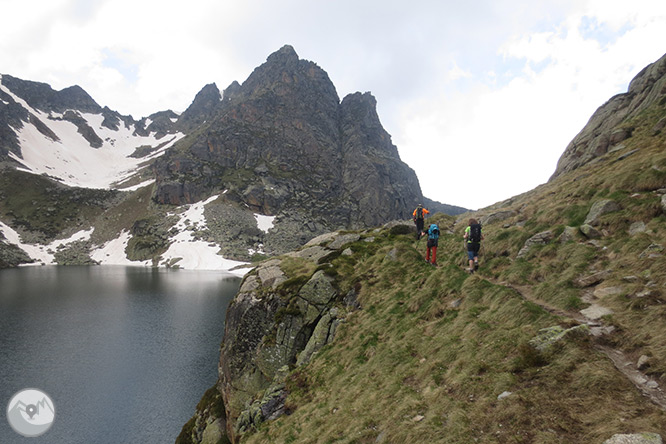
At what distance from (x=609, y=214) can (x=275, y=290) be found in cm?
2250

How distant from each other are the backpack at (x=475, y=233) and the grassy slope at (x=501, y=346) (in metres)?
1.90

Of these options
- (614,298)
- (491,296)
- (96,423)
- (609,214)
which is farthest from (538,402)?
(96,423)

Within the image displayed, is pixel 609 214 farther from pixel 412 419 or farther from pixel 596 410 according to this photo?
pixel 412 419

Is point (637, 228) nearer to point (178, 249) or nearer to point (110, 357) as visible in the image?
point (110, 357)

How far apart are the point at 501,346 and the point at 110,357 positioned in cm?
5781

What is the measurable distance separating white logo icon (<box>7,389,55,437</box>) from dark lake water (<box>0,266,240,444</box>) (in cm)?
66

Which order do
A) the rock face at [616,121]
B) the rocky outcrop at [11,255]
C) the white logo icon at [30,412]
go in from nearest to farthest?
the rock face at [616,121]
the white logo icon at [30,412]
the rocky outcrop at [11,255]

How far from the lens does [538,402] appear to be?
7699 millimetres

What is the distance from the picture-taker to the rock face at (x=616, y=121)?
90.8 feet

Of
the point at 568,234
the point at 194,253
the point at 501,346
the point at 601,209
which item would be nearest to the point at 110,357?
the point at 501,346

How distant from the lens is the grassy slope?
7387 millimetres

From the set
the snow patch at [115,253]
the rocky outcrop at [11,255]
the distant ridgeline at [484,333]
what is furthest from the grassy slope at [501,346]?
the rocky outcrop at [11,255]

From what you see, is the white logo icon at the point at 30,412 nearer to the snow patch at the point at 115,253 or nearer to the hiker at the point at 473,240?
the hiker at the point at 473,240

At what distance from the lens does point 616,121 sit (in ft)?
106
